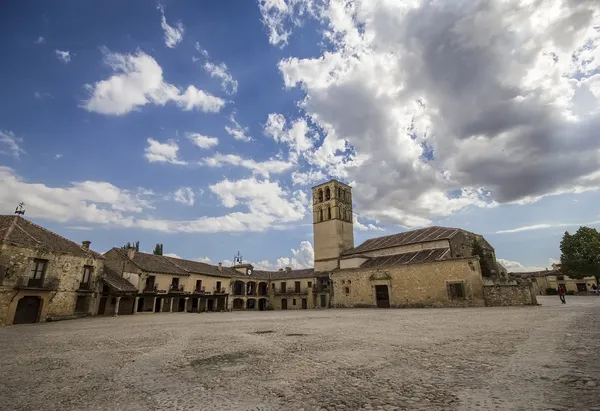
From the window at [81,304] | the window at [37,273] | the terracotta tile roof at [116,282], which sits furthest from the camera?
the terracotta tile roof at [116,282]

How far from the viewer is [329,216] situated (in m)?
38.7

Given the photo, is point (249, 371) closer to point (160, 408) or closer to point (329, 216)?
point (160, 408)

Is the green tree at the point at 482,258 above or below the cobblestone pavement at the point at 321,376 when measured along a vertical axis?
above

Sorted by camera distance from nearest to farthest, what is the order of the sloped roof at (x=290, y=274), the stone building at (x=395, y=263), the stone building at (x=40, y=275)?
the stone building at (x=40, y=275), the stone building at (x=395, y=263), the sloped roof at (x=290, y=274)

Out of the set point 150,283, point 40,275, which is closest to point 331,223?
point 150,283

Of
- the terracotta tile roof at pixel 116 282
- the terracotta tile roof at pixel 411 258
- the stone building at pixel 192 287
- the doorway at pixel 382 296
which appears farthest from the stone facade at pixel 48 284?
the terracotta tile roof at pixel 411 258

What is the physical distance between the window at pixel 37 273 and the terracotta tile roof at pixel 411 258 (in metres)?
25.0

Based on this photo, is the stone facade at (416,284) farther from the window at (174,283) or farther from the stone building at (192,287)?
the window at (174,283)

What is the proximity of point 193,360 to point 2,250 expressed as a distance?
17.8 meters

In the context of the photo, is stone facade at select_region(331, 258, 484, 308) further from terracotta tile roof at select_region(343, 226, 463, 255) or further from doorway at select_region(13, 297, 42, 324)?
doorway at select_region(13, 297, 42, 324)

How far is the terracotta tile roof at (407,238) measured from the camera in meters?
27.9

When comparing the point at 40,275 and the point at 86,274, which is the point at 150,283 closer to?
the point at 86,274

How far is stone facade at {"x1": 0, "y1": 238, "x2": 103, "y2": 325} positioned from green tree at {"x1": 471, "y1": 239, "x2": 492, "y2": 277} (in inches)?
1266

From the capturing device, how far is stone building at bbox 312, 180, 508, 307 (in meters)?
22.6
